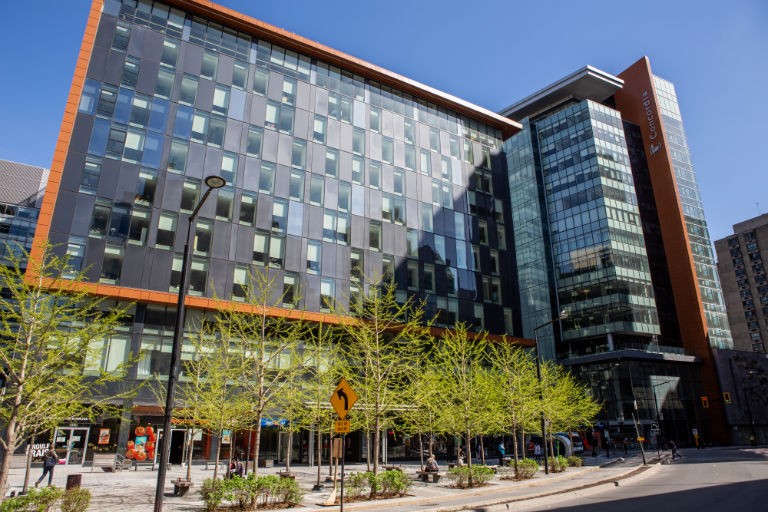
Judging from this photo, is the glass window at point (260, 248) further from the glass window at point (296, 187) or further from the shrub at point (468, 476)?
the shrub at point (468, 476)

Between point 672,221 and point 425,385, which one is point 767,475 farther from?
point 672,221

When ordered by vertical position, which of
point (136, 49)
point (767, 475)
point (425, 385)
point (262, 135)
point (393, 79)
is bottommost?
point (767, 475)

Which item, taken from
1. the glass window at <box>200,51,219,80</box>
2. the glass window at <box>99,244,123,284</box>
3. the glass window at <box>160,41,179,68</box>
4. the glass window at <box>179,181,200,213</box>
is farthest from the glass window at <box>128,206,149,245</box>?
the glass window at <box>200,51,219,80</box>

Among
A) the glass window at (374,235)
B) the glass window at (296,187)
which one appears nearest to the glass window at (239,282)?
the glass window at (296,187)

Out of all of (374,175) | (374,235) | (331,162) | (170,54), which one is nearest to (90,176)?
(170,54)

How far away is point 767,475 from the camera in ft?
81.5

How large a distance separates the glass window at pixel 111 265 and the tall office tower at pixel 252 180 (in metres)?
0.10

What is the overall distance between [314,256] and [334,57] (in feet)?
73.5

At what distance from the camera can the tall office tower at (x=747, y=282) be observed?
111312 mm

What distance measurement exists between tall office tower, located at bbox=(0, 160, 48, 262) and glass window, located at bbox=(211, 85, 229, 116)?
5548 cm

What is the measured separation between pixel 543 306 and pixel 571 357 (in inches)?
425

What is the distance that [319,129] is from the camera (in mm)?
47688

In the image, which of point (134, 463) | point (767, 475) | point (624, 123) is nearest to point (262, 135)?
point (134, 463)

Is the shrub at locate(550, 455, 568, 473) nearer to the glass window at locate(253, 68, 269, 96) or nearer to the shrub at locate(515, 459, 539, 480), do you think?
the shrub at locate(515, 459, 539, 480)
